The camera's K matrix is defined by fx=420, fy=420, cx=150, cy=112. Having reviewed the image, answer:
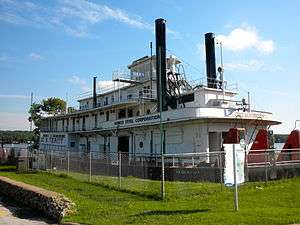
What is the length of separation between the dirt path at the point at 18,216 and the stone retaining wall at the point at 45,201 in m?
0.24

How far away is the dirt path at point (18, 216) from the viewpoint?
1088cm

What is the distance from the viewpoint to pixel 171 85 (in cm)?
3425

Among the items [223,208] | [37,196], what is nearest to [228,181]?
[223,208]

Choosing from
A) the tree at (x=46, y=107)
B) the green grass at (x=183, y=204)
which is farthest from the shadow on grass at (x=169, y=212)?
the tree at (x=46, y=107)

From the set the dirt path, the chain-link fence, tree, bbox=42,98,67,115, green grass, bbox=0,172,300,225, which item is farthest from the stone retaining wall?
tree, bbox=42,98,67,115

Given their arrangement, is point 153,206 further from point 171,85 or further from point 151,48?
point 151,48

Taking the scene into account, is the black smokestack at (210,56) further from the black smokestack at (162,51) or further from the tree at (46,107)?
the tree at (46,107)

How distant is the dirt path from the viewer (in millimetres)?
10883

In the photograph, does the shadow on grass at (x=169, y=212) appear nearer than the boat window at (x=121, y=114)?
Yes

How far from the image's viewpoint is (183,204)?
1248cm

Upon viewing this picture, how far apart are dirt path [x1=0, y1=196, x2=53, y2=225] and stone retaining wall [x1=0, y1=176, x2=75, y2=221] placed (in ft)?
0.79

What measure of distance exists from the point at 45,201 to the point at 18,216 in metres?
1.03

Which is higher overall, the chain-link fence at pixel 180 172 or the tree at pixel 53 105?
the tree at pixel 53 105

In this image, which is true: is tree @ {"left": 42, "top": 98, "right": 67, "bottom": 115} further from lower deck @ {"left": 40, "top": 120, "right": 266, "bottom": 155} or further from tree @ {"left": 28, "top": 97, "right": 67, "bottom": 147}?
lower deck @ {"left": 40, "top": 120, "right": 266, "bottom": 155}
